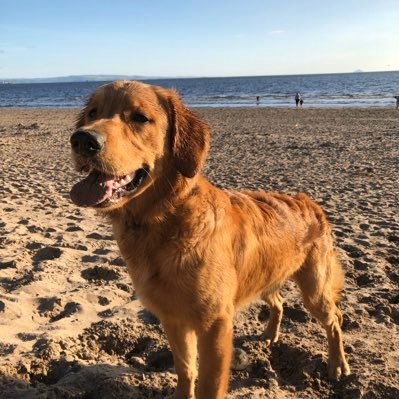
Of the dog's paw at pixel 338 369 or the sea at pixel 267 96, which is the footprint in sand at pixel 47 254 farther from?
the dog's paw at pixel 338 369

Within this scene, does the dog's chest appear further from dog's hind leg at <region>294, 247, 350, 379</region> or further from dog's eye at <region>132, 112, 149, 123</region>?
dog's hind leg at <region>294, 247, 350, 379</region>

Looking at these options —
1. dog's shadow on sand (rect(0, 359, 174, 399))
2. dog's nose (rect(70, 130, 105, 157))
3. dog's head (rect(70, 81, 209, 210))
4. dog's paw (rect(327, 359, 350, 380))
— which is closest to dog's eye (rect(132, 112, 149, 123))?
dog's head (rect(70, 81, 209, 210))

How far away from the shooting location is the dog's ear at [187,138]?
3.09 meters

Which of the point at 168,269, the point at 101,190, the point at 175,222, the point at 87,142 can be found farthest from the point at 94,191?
the point at 168,269

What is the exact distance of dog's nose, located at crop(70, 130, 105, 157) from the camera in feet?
8.51

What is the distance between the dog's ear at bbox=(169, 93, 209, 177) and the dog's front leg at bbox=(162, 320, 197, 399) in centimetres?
124

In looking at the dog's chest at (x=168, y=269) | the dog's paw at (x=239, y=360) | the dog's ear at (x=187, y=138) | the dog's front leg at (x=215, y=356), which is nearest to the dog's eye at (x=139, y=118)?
the dog's ear at (x=187, y=138)

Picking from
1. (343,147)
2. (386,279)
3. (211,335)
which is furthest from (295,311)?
(343,147)

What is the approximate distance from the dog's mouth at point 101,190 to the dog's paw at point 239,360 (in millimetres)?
1853

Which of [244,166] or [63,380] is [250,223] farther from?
[244,166]

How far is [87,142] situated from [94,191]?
36cm

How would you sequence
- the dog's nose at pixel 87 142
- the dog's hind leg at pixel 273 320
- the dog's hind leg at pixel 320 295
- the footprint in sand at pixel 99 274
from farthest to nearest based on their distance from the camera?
the footprint in sand at pixel 99 274, the dog's hind leg at pixel 273 320, the dog's hind leg at pixel 320 295, the dog's nose at pixel 87 142

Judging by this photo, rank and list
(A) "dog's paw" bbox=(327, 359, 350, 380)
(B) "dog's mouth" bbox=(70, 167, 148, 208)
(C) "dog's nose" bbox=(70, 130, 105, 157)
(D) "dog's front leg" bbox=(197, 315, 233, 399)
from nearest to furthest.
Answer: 1. (C) "dog's nose" bbox=(70, 130, 105, 157)
2. (B) "dog's mouth" bbox=(70, 167, 148, 208)
3. (D) "dog's front leg" bbox=(197, 315, 233, 399)
4. (A) "dog's paw" bbox=(327, 359, 350, 380)

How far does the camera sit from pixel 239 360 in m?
3.80
